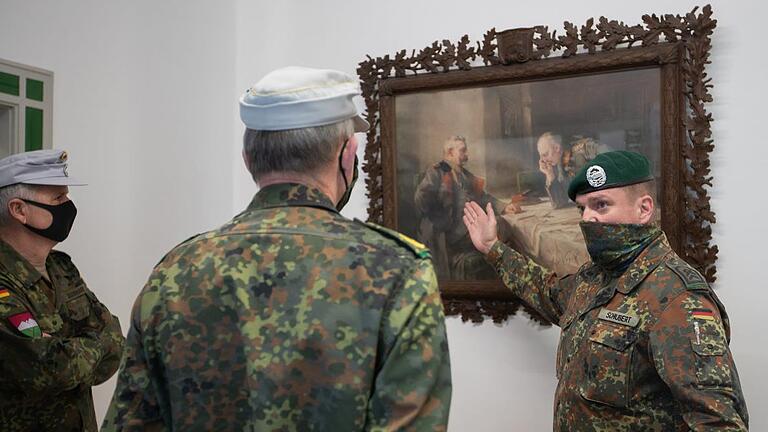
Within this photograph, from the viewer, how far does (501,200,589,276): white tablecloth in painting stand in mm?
2955

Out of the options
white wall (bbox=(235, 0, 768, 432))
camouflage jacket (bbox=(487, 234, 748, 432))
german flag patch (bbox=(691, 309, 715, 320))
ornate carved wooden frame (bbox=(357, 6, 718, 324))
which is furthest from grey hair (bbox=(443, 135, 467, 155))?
german flag patch (bbox=(691, 309, 715, 320))

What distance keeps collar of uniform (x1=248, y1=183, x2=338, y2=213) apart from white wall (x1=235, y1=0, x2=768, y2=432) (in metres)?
1.97

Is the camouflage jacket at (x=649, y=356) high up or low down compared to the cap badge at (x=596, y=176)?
down

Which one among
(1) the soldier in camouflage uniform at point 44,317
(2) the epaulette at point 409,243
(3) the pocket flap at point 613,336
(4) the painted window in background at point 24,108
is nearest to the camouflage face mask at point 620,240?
(3) the pocket flap at point 613,336

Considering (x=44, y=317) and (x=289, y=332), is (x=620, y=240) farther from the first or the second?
(x=44, y=317)

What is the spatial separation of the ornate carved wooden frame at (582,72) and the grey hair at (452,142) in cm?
23

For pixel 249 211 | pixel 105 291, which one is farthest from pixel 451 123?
pixel 249 211

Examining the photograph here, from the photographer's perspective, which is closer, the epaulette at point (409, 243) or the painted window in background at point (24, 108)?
the epaulette at point (409, 243)

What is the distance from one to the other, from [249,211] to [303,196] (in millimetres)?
112

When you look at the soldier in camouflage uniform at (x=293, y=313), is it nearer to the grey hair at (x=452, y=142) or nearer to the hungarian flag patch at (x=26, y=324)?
the hungarian flag patch at (x=26, y=324)

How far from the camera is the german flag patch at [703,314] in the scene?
2.06m

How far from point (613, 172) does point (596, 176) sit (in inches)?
2.2

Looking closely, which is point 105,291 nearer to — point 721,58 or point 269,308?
point 269,308

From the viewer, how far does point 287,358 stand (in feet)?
4.00
